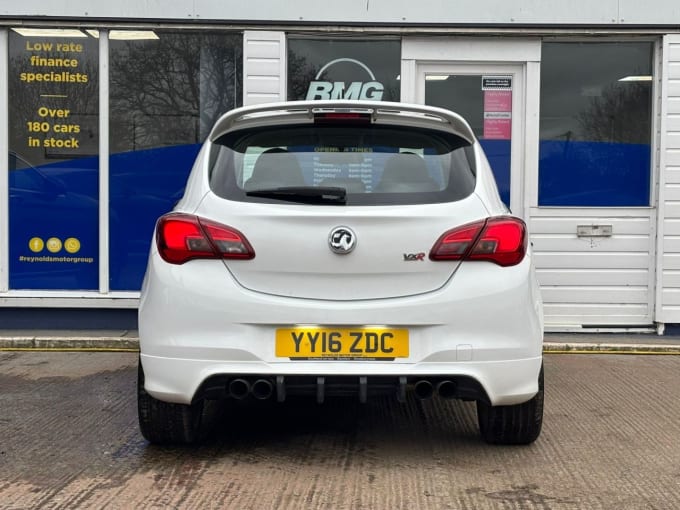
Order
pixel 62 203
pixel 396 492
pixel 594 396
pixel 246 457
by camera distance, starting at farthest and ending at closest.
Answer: pixel 62 203, pixel 594 396, pixel 246 457, pixel 396 492

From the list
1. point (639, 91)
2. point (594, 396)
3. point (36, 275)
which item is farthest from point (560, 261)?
point (36, 275)

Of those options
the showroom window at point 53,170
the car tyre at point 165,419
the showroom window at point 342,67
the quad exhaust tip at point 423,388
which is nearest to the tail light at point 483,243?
the quad exhaust tip at point 423,388

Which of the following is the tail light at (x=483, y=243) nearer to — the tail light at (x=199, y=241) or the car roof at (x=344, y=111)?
the car roof at (x=344, y=111)

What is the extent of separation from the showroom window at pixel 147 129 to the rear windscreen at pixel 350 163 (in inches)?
148

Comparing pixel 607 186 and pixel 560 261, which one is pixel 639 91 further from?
pixel 560 261

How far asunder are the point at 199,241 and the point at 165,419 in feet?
3.23

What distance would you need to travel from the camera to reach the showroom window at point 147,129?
7.46 meters

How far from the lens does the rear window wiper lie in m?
3.56

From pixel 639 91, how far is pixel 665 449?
439 centimetres

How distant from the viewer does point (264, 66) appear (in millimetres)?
7402

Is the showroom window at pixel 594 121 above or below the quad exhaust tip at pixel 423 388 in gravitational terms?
above

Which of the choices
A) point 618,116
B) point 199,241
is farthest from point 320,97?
point 199,241

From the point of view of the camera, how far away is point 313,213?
11.5 ft

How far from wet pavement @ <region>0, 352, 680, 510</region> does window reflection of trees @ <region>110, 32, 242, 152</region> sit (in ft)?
8.99
